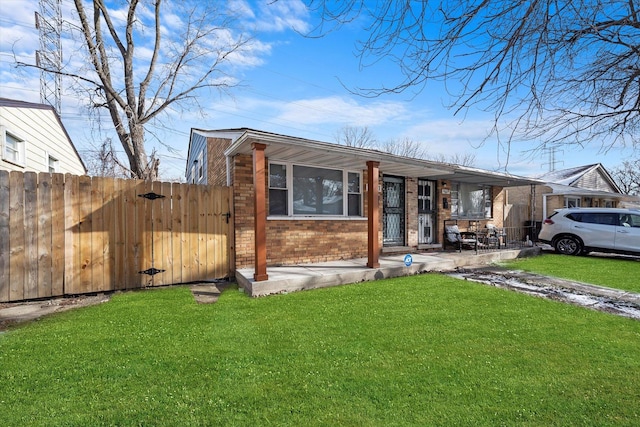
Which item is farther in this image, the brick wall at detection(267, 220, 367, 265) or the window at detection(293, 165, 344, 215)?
the window at detection(293, 165, 344, 215)

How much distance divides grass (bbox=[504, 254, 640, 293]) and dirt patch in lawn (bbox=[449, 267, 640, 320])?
0.55m

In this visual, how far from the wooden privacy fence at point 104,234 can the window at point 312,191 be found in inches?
47.9

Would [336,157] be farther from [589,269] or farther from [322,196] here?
[589,269]

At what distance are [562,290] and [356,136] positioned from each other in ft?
88.2

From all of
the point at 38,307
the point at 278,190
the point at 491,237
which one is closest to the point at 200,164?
the point at 278,190

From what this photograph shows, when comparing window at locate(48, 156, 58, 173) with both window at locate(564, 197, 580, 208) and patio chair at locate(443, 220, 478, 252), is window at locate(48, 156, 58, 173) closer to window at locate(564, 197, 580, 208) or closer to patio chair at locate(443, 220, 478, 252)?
patio chair at locate(443, 220, 478, 252)

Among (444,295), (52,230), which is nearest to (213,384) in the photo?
(444,295)

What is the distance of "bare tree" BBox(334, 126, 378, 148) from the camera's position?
102 ft

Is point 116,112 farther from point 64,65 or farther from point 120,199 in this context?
point 120,199

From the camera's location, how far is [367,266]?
23.6 ft

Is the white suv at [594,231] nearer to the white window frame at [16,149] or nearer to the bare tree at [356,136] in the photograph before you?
the white window frame at [16,149]

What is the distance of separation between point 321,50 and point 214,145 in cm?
654

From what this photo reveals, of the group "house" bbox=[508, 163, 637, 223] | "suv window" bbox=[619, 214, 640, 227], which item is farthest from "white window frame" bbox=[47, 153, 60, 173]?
"suv window" bbox=[619, 214, 640, 227]

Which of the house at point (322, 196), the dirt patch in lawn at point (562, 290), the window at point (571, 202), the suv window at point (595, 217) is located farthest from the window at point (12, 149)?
the window at point (571, 202)
